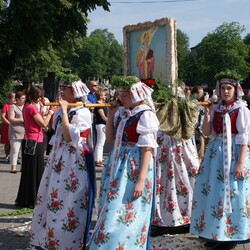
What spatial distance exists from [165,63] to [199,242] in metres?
2.34

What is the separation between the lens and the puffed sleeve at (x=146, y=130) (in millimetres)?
4125

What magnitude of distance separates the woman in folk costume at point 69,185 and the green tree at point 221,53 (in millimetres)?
56487

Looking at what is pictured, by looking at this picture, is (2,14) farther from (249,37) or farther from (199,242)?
(249,37)

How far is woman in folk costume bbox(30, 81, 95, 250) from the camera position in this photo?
4.55 metres

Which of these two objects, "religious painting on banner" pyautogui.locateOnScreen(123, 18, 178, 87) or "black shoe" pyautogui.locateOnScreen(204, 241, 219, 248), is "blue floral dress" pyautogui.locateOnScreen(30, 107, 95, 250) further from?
"religious painting on banner" pyautogui.locateOnScreen(123, 18, 178, 87)

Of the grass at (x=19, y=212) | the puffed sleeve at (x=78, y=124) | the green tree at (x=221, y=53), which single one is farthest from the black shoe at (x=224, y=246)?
the green tree at (x=221, y=53)

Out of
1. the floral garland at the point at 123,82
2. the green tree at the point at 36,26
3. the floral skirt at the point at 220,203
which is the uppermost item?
the green tree at the point at 36,26

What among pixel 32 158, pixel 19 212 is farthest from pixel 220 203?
pixel 32 158

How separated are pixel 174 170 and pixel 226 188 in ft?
3.15

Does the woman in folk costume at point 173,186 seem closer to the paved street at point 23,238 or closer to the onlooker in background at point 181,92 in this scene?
the paved street at point 23,238

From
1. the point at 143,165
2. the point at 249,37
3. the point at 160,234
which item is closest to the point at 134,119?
the point at 143,165

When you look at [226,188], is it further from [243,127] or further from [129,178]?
[129,178]

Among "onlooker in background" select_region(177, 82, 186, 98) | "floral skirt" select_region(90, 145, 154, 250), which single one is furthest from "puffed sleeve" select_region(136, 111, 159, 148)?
"onlooker in background" select_region(177, 82, 186, 98)

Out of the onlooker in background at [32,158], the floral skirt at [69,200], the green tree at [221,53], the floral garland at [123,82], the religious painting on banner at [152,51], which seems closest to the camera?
the floral garland at [123,82]
